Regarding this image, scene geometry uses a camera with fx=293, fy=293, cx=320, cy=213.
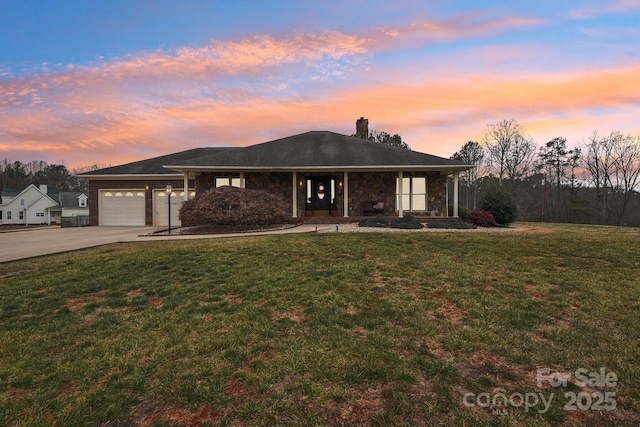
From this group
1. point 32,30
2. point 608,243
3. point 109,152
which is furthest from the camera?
point 109,152

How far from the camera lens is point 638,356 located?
3035 mm

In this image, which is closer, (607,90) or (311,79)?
(607,90)

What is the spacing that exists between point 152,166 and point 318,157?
12.3 meters

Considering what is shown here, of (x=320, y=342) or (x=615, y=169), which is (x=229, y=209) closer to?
(x=320, y=342)

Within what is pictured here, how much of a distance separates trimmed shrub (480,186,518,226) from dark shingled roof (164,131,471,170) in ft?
7.16

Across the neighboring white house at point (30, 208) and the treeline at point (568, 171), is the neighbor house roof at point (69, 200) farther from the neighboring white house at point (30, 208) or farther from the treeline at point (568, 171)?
the treeline at point (568, 171)

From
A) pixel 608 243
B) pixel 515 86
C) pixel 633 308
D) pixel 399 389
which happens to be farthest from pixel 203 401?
pixel 515 86

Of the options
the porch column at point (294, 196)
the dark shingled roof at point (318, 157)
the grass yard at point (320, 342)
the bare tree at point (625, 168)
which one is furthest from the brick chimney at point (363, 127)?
the bare tree at point (625, 168)

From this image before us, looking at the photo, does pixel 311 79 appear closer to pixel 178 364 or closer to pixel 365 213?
pixel 365 213

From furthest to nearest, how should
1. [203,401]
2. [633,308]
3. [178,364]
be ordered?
[633,308] < [178,364] < [203,401]

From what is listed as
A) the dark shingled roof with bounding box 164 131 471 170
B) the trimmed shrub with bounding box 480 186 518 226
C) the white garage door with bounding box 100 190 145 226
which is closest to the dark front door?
the dark shingled roof with bounding box 164 131 471 170

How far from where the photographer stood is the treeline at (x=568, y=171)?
112 ft

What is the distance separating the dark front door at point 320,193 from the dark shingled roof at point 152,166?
959cm

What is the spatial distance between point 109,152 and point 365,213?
2584cm
